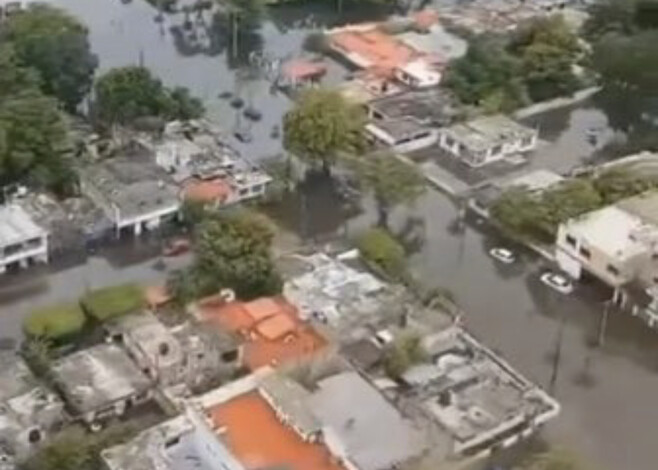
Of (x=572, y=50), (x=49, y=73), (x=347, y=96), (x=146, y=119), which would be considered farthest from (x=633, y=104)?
(x=49, y=73)

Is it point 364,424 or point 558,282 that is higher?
point 364,424

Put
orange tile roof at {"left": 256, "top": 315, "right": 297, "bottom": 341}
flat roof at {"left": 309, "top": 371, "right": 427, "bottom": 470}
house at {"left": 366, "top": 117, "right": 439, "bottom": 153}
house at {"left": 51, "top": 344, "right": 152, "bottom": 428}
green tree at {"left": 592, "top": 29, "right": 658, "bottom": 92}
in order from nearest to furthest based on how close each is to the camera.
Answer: flat roof at {"left": 309, "top": 371, "right": 427, "bottom": 470} → house at {"left": 51, "top": 344, "right": 152, "bottom": 428} → orange tile roof at {"left": 256, "top": 315, "right": 297, "bottom": 341} → house at {"left": 366, "top": 117, "right": 439, "bottom": 153} → green tree at {"left": 592, "top": 29, "right": 658, "bottom": 92}

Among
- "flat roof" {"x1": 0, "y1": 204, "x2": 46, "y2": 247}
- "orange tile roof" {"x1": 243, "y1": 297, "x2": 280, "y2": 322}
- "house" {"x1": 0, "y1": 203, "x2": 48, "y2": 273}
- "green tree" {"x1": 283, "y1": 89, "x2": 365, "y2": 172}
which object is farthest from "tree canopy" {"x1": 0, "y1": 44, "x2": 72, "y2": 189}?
"orange tile roof" {"x1": 243, "y1": 297, "x2": 280, "y2": 322}

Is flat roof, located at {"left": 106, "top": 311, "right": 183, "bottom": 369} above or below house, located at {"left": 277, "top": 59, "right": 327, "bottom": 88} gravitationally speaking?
below

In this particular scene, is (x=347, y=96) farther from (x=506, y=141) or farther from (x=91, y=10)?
(x=91, y=10)

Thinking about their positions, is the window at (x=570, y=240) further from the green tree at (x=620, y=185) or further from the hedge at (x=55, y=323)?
the hedge at (x=55, y=323)

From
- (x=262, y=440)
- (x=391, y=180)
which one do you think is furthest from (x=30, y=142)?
(x=262, y=440)

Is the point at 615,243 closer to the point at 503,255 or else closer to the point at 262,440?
the point at 503,255

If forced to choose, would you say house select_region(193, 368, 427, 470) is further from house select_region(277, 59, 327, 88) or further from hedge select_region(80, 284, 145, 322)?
house select_region(277, 59, 327, 88)
